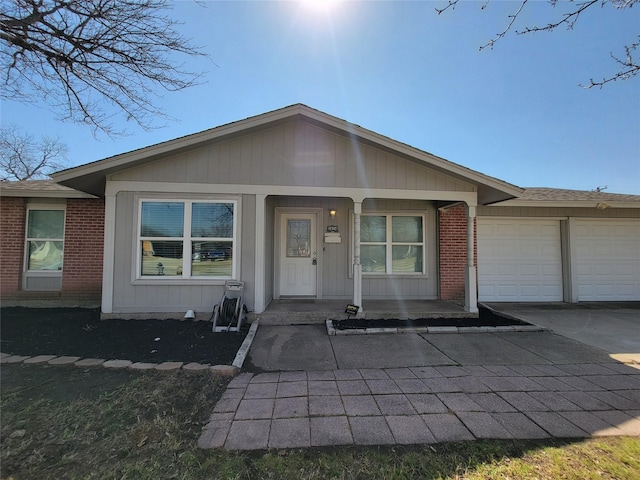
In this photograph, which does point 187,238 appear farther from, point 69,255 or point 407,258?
point 407,258

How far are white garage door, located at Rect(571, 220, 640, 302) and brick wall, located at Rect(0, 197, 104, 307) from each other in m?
12.4

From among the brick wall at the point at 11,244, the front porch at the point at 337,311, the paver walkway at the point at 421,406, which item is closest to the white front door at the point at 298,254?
the front porch at the point at 337,311

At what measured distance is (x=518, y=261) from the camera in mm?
8180

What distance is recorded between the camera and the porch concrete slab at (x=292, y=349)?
13.1 feet

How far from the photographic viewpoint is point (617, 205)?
308 inches

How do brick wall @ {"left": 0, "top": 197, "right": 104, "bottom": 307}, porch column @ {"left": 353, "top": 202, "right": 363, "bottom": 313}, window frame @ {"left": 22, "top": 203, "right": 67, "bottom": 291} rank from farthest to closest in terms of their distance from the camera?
window frame @ {"left": 22, "top": 203, "right": 67, "bottom": 291}, brick wall @ {"left": 0, "top": 197, "right": 104, "bottom": 307}, porch column @ {"left": 353, "top": 202, "right": 363, "bottom": 313}

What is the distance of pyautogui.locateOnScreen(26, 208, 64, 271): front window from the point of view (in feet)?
23.9

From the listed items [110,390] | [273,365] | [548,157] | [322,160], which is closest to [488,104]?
[322,160]

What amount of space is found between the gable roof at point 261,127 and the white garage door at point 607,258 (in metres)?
3.89

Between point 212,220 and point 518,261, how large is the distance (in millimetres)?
7949

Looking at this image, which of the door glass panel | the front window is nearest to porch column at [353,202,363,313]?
the door glass panel

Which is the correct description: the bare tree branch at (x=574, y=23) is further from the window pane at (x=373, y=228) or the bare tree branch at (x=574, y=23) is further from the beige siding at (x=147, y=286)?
the window pane at (x=373, y=228)

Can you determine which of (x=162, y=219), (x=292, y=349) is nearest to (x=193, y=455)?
(x=292, y=349)

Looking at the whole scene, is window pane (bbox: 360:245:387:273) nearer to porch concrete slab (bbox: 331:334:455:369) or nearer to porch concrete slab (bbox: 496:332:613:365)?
porch concrete slab (bbox: 331:334:455:369)
